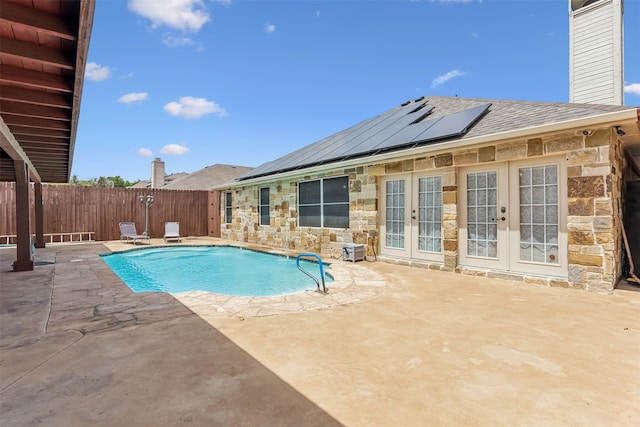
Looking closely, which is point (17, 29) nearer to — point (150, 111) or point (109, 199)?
point (109, 199)

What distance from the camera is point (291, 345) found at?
8.94ft

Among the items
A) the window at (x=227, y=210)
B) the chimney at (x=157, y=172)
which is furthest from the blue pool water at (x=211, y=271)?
the chimney at (x=157, y=172)

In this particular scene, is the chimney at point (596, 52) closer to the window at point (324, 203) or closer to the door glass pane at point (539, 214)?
the door glass pane at point (539, 214)

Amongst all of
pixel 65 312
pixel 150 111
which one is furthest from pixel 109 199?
pixel 65 312

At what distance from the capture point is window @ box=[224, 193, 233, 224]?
1430 cm

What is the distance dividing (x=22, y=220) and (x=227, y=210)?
8.58 meters

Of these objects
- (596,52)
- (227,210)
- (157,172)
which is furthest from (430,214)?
(157,172)

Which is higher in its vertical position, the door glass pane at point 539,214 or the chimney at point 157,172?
the chimney at point 157,172

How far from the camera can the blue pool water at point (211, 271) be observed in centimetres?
625

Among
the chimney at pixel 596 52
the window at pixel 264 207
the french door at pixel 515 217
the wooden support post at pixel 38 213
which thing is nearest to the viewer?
the french door at pixel 515 217

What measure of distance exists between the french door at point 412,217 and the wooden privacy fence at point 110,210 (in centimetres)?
1039

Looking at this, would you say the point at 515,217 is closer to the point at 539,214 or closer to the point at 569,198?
the point at 539,214

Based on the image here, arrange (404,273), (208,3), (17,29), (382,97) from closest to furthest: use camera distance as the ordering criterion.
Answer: (17,29)
(404,273)
(208,3)
(382,97)

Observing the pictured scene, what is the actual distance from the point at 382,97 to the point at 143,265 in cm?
1217
